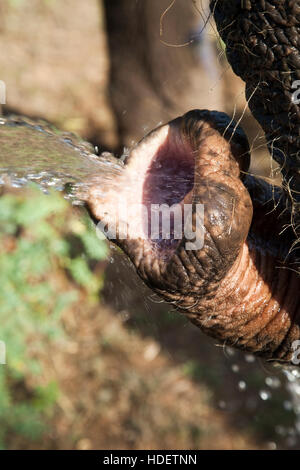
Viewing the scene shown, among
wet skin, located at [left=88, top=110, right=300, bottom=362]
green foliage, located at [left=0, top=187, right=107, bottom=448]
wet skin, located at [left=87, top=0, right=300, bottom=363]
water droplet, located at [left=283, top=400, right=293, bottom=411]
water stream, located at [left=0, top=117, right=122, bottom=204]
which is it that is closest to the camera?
wet skin, located at [left=87, top=0, right=300, bottom=363]

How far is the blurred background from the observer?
10.9ft

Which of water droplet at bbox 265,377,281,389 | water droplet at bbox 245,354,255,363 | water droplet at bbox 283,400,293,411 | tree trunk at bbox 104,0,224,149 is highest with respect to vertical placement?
tree trunk at bbox 104,0,224,149

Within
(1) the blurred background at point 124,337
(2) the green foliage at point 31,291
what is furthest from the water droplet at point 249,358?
(2) the green foliage at point 31,291

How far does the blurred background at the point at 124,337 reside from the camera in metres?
3.31

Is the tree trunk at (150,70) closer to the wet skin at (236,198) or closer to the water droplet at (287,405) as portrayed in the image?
the water droplet at (287,405)

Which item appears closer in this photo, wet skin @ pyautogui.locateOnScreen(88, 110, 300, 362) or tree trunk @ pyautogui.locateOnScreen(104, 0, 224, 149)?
wet skin @ pyautogui.locateOnScreen(88, 110, 300, 362)

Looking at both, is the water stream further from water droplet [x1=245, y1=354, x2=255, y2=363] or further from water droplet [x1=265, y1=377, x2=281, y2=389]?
water droplet [x1=265, y1=377, x2=281, y2=389]

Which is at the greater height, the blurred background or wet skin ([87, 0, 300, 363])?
wet skin ([87, 0, 300, 363])

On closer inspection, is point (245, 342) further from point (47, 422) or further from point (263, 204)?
point (47, 422)

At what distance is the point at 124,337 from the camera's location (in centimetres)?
384

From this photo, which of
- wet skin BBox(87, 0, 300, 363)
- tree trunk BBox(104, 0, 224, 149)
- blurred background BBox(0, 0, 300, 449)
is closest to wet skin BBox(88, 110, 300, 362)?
wet skin BBox(87, 0, 300, 363)

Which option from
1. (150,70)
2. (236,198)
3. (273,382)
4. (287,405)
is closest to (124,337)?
(273,382)

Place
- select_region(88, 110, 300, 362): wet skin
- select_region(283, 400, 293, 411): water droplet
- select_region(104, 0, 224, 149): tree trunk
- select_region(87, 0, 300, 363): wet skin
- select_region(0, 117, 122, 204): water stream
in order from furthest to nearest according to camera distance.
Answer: select_region(104, 0, 224, 149): tree trunk < select_region(283, 400, 293, 411): water droplet < select_region(0, 117, 122, 204): water stream < select_region(88, 110, 300, 362): wet skin < select_region(87, 0, 300, 363): wet skin
